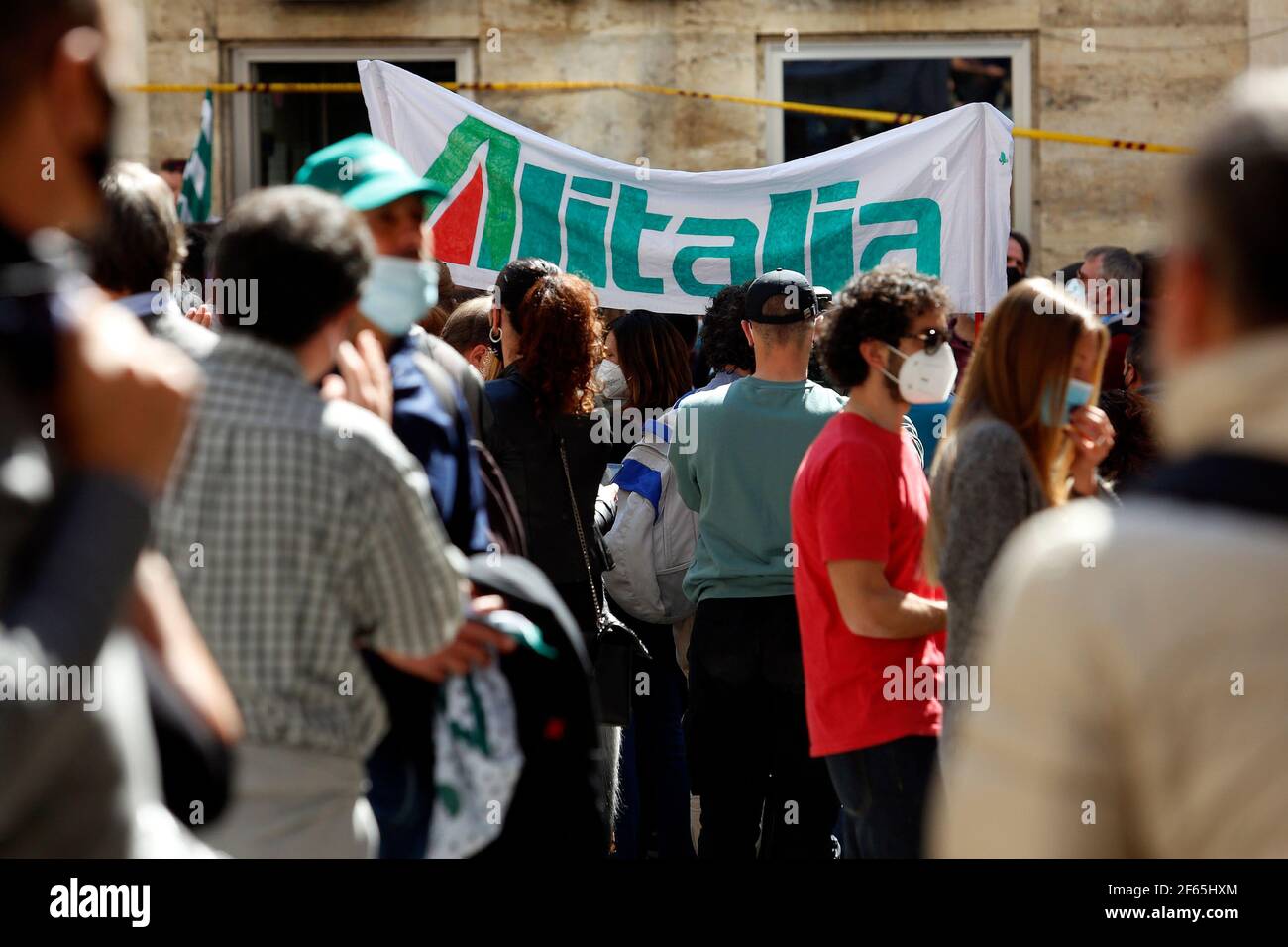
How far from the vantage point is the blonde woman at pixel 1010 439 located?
138 inches

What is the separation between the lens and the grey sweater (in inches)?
137

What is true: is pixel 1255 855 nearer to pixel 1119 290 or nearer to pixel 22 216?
pixel 22 216

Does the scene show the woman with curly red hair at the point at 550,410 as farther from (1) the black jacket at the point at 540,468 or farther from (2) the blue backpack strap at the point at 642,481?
(2) the blue backpack strap at the point at 642,481

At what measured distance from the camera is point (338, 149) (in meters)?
3.34

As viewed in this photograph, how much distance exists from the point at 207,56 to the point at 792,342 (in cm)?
661

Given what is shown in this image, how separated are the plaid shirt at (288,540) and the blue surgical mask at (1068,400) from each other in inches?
60.1

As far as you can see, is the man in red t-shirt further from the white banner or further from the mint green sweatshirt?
the white banner

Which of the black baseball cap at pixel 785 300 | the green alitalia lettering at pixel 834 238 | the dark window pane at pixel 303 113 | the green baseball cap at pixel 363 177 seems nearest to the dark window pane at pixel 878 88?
the dark window pane at pixel 303 113

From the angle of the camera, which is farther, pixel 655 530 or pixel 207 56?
pixel 207 56

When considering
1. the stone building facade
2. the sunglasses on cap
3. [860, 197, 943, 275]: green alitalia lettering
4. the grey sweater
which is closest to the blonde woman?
the grey sweater
